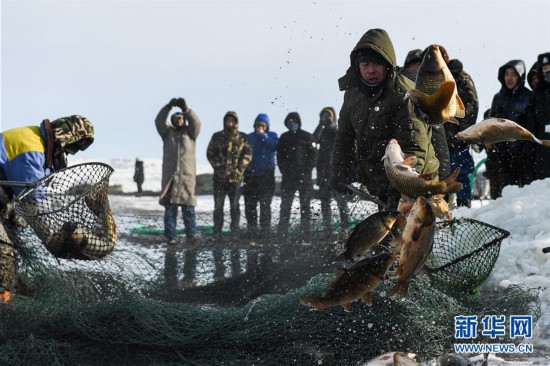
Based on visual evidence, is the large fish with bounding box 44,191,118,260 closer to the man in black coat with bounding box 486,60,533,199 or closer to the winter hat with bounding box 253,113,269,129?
A: the man in black coat with bounding box 486,60,533,199

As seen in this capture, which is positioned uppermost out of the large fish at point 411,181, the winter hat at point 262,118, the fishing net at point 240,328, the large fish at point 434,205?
the winter hat at point 262,118

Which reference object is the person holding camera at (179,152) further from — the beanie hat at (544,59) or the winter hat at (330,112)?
the beanie hat at (544,59)

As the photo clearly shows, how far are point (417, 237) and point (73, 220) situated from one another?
3.24 meters

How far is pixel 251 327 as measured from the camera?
518cm

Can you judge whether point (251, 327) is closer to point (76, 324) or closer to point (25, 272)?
point (76, 324)

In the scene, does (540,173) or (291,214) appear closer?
(291,214)

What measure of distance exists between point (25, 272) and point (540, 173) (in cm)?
693

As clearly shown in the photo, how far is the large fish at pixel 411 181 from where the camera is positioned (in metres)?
3.97

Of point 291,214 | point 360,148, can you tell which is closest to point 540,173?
point 291,214

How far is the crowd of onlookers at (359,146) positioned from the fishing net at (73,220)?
6.71ft

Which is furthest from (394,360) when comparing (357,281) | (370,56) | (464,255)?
(370,56)

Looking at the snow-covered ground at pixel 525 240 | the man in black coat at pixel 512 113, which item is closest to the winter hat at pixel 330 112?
the man in black coat at pixel 512 113

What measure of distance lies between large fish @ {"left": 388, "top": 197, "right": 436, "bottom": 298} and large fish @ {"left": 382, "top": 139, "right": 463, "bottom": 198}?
0.12m

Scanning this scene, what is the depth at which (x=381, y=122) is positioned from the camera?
6.19m
